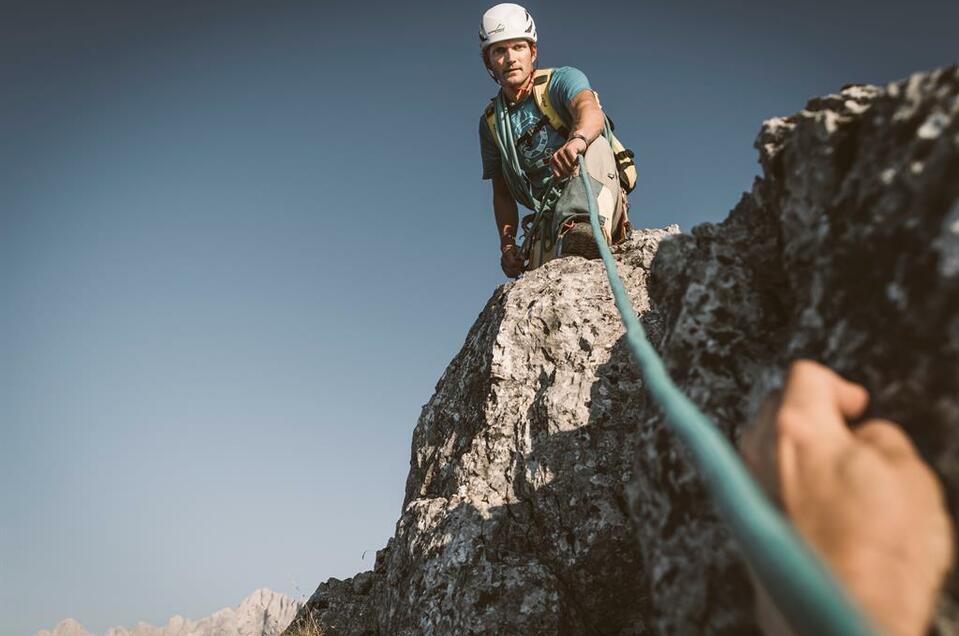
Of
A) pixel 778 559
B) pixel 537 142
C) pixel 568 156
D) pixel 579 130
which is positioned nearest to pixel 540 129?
pixel 537 142

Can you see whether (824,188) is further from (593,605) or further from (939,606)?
(593,605)

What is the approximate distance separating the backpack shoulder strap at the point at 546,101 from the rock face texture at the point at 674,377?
1.46 metres

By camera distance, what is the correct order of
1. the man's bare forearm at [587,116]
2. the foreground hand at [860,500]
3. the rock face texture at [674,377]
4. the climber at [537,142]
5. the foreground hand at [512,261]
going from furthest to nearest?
the foreground hand at [512,261], the climber at [537,142], the man's bare forearm at [587,116], the rock face texture at [674,377], the foreground hand at [860,500]

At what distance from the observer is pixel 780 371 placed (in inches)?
→ 92.4

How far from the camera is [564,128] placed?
675 cm

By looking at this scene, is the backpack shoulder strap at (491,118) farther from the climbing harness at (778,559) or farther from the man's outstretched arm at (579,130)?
the climbing harness at (778,559)

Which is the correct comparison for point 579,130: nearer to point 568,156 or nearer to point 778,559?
point 568,156

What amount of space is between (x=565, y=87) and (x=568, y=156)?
116 cm

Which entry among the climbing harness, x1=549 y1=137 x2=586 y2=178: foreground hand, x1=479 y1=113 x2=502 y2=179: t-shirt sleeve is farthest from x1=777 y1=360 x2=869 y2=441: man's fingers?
x1=479 y1=113 x2=502 y2=179: t-shirt sleeve

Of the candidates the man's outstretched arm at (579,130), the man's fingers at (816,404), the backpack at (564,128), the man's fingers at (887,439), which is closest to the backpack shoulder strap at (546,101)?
the backpack at (564,128)

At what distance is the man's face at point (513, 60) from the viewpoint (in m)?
6.88

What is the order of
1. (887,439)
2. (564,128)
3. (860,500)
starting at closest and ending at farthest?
(860,500), (887,439), (564,128)

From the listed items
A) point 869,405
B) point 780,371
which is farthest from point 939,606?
point 780,371

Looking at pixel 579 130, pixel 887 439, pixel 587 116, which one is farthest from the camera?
pixel 587 116
